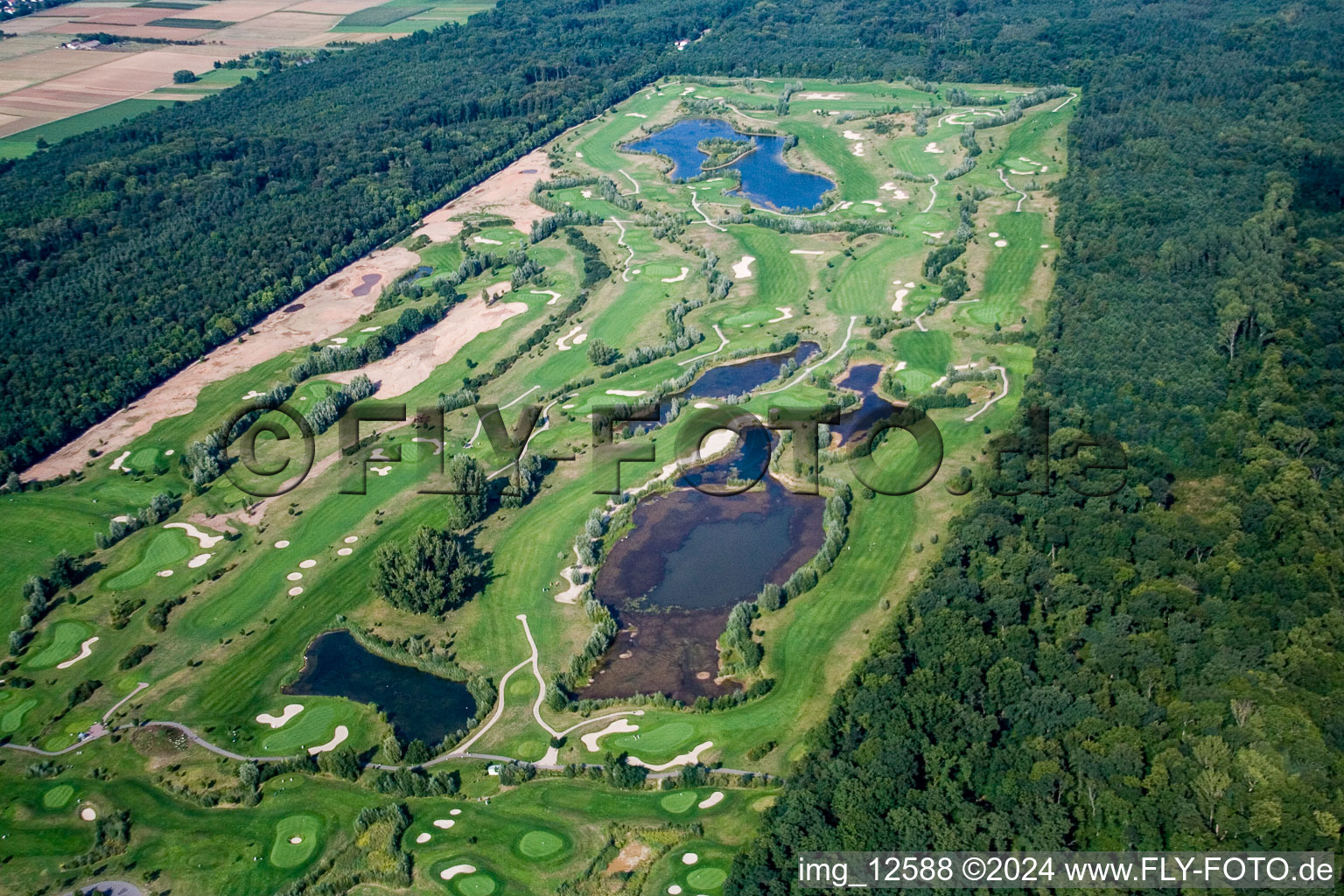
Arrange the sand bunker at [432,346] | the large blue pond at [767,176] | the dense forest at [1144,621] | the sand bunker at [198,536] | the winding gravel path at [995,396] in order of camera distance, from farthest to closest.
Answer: the large blue pond at [767,176], the sand bunker at [432,346], the winding gravel path at [995,396], the sand bunker at [198,536], the dense forest at [1144,621]

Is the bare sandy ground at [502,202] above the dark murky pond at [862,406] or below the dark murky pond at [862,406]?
above

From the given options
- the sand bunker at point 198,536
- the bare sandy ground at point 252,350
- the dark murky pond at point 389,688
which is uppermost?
the bare sandy ground at point 252,350

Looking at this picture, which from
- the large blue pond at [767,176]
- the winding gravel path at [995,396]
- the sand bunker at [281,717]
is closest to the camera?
the sand bunker at [281,717]

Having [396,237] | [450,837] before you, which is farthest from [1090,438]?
[396,237]

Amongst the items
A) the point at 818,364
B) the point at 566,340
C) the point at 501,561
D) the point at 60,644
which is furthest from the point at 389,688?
the point at 818,364

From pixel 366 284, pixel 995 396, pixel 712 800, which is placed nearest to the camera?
pixel 712 800

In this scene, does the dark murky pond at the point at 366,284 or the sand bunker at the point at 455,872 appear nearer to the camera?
the sand bunker at the point at 455,872

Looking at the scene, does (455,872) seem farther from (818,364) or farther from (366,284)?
(366,284)

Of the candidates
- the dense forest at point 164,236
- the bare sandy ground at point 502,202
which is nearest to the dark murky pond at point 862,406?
the bare sandy ground at point 502,202

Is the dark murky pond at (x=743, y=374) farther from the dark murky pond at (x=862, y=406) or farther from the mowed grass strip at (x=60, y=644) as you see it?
the mowed grass strip at (x=60, y=644)
